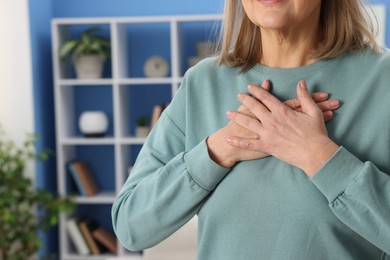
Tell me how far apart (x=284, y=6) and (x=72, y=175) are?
3.67 m

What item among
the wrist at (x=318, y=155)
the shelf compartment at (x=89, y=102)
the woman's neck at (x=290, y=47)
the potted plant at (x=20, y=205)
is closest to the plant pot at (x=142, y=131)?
the shelf compartment at (x=89, y=102)

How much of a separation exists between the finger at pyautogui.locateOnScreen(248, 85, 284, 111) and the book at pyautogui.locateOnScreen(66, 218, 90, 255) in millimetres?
3645

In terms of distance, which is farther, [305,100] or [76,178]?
[76,178]

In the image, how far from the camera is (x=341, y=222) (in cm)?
102

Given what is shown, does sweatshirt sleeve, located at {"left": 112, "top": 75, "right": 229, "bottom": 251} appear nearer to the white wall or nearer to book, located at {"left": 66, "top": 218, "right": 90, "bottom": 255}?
the white wall

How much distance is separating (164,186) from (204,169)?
9 centimetres

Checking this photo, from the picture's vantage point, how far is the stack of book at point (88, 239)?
4.56m

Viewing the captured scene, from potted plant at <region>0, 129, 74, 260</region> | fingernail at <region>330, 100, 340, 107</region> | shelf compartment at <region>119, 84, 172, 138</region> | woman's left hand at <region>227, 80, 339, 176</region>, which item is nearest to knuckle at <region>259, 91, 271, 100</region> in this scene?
woman's left hand at <region>227, 80, 339, 176</region>

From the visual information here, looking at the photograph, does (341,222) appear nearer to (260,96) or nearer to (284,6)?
(260,96)

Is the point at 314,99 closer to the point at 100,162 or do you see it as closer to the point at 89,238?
the point at 89,238

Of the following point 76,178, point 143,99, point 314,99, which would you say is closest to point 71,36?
point 143,99

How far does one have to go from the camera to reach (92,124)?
455cm

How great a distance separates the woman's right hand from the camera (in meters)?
1.08

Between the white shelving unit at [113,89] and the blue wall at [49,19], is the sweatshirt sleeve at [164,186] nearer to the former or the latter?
the white shelving unit at [113,89]
